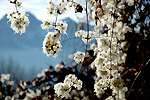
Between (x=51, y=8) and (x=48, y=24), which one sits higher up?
(x=51, y=8)

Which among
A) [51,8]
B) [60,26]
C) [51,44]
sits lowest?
[51,44]

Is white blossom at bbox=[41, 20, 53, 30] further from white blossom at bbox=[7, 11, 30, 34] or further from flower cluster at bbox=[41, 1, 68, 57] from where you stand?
white blossom at bbox=[7, 11, 30, 34]

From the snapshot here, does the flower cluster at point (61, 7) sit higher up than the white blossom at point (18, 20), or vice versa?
the flower cluster at point (61, 7)

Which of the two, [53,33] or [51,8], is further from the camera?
[51,8]

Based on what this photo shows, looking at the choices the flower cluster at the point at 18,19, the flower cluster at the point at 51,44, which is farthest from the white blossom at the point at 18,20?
the flower cluster at the point at 51,44

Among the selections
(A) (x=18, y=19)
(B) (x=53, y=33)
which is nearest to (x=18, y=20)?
(A) (x=18, y=19)

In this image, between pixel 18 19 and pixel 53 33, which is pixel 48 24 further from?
pixel 18 19

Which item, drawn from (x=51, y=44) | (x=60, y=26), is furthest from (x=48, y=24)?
(x=51, y=44)

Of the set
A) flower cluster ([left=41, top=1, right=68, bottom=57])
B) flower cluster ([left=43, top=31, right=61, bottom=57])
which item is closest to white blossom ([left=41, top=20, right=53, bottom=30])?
flower cluster ([left=41, top=1, right=68, bottom=57])

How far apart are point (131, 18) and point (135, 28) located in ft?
0.87

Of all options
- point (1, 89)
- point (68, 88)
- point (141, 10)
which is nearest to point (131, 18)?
point (141, 10)

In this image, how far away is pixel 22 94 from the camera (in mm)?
5312

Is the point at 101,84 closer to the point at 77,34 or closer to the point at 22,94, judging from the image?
the point at 77,34

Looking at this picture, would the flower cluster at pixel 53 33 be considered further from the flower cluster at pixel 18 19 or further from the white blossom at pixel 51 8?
the flower cluster at pixel 18 19
